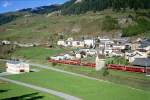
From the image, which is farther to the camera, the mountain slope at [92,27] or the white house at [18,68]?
the mountain slope at [92,27]

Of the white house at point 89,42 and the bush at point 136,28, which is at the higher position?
the bush at point 136,28

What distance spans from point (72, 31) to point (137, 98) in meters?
89.9

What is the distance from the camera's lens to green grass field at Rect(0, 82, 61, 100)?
134ft

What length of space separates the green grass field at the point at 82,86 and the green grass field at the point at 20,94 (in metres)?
3.24

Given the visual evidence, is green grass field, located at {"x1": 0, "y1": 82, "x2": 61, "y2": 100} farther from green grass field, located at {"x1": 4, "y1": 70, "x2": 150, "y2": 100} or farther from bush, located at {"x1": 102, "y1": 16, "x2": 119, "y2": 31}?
bush, located at {"x1": 102, "y1": 16, "x2": 119, "y2": 31}

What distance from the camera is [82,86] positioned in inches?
1917

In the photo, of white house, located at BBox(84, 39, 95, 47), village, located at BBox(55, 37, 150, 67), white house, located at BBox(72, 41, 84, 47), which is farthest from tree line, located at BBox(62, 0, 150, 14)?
white house, located at BBox(72, 41, 84, 47)

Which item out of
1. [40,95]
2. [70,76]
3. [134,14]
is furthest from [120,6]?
[40,95]

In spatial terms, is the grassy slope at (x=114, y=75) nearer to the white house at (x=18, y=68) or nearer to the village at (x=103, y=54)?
the village at (x=103, y=54)

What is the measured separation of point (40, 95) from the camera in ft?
140

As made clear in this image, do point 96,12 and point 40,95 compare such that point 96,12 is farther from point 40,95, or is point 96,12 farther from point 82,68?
point 40,95

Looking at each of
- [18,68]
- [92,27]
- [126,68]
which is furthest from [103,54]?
[92,27]

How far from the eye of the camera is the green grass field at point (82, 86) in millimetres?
40469

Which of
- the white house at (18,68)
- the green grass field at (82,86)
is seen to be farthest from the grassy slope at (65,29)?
the green grass field at (82,86)
